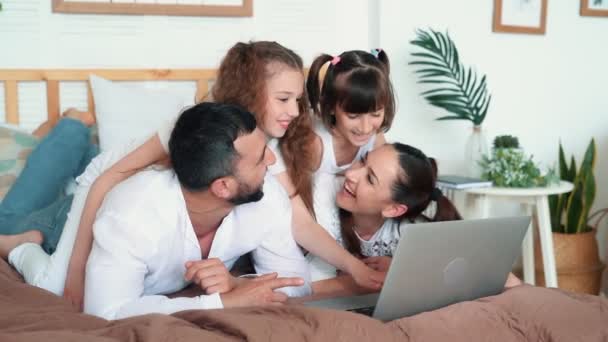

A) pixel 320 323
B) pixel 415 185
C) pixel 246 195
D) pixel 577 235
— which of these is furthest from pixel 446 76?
pixel 320 323

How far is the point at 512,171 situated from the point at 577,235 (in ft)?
1.87

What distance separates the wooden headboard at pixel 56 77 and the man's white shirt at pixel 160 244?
0.86 m

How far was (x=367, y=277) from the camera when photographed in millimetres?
1638

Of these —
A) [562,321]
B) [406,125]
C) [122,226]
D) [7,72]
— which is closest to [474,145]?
[406,125]

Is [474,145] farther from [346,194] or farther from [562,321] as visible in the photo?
[562,321]

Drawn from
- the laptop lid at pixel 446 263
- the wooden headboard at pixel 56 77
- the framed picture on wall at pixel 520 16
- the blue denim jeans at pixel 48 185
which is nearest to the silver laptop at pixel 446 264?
the laptop lid at pixel 446 263

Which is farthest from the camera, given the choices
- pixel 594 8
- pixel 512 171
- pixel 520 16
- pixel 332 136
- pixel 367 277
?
pixel 594 8

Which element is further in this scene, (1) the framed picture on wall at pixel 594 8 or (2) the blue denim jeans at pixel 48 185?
(1) the framed picture on wall at pixel 594 8

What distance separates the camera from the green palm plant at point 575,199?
2699 millimetres

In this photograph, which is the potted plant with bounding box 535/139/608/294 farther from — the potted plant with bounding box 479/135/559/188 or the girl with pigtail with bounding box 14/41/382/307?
the girl with pigtail with bounding box 14/41/382/307

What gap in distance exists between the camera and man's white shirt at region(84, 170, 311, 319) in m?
1.31

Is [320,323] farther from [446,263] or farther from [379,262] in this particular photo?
[379,262]

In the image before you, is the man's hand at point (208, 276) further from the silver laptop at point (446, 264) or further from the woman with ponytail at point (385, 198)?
the woman with ponytail at point (385, 198)

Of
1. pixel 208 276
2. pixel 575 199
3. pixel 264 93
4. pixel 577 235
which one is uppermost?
pixel 264 93
